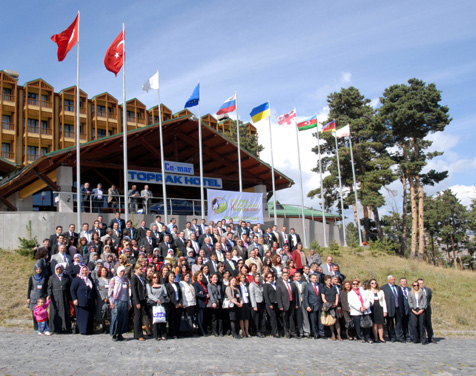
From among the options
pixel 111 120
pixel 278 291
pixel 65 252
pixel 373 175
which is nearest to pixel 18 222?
pixel 65 252

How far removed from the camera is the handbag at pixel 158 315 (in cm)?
927

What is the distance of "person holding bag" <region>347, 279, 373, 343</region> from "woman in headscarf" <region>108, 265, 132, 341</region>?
5071 millimetres

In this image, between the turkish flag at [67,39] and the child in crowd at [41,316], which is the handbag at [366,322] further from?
the turkish flag at [67,39]

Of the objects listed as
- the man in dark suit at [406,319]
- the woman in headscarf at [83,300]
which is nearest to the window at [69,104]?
the woman in headscarf at [83,300]

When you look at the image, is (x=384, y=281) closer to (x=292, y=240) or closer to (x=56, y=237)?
(x=292, y=240)

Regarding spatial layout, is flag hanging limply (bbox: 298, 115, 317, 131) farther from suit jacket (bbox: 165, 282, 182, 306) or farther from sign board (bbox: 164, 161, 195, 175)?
suit jacket (bbox: 165, 282, 182, 306)

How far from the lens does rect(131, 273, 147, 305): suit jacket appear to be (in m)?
9.38

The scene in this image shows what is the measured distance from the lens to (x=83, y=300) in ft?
31.0

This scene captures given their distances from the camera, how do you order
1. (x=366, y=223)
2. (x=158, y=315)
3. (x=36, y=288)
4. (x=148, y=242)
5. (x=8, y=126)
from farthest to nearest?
(x=8, y=126) → (x=366, y=223) → (x=148, y=242) → (x=36, y=288) → (x=158, y=315)

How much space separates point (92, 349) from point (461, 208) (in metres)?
52.6

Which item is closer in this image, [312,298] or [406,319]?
[312,298]

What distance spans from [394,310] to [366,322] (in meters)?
0.88

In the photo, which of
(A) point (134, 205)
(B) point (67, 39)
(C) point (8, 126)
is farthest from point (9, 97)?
(A) point (134, 205)

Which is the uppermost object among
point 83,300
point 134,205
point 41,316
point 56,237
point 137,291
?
point 134,205
